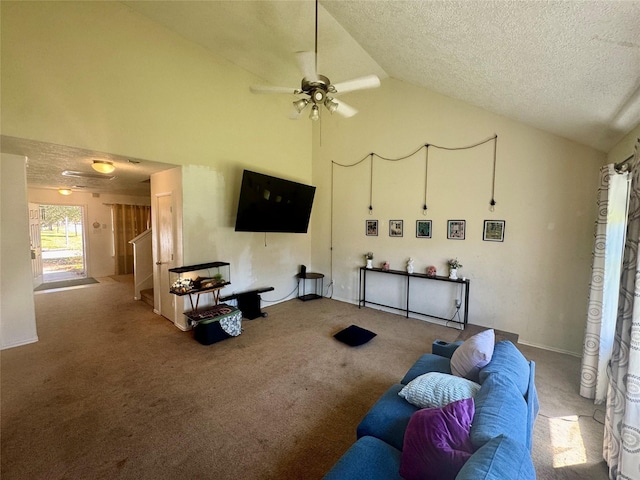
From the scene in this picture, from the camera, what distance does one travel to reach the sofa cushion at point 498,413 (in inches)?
42.2

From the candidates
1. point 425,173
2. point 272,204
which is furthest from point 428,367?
point 272,204

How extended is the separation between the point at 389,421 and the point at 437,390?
34 cm

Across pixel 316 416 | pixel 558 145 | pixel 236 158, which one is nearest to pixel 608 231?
pixel 558 145

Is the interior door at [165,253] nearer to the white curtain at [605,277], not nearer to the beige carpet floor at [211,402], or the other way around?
the beige carpet floor at [211,402]

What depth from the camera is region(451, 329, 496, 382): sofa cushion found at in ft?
5.54

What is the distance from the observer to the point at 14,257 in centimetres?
329

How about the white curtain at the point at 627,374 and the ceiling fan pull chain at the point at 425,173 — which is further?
the ceiling fan pull chain at the point at 425,173

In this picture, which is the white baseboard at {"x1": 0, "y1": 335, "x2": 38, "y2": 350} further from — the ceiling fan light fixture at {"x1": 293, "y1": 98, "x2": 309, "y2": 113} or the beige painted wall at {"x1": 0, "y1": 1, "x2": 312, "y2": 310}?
the ceiling fan light fixture at {"x1": 293, "y1": 98, "x2": 309, "y2": 113}

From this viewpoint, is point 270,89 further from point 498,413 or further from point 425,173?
point 498,413

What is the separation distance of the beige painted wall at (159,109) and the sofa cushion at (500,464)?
402 centimetres

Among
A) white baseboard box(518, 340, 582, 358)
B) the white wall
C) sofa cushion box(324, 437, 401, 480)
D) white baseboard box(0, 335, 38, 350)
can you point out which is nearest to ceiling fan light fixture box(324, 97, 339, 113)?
sofa cushion box(324, 437, 401, 480)

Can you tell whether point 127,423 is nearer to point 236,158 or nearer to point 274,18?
point 236,158

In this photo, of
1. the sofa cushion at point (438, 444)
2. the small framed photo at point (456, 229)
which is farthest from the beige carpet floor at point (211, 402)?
the small framed photo at point (456, 229)

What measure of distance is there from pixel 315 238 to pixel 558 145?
13.8 ft
